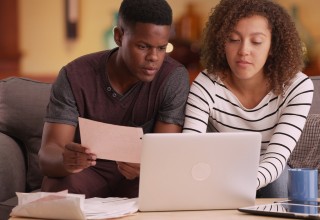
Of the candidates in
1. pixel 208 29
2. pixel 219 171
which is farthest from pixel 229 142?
pixel 208 29

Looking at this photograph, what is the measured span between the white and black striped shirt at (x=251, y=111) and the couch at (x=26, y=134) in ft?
1.03

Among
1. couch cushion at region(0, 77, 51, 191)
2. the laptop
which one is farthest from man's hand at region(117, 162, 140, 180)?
couch cushion at region(0, 77, 51, 191)

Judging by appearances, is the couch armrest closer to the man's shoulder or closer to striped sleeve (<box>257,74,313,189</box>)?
the man's shoulder

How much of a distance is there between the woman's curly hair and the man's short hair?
242 millimetres

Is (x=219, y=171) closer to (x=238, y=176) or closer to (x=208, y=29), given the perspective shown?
(x=238, y=176)

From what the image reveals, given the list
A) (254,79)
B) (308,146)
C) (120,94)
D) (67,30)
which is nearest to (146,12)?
(120,94)

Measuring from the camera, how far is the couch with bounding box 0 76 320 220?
8.42 feet

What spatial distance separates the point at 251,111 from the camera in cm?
236

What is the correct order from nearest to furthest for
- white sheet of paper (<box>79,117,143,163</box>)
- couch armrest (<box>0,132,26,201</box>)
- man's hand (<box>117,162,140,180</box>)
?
1. white sheet of paper (<box>79,117,143,163</box>)
2. man's hand (<box>117,162,140,180</box>)
3. couch armrest (<box>0,132,26,201</box>)

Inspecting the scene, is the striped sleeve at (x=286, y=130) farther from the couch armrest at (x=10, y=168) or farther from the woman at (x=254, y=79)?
the couch armrest at (x=10, y=168)

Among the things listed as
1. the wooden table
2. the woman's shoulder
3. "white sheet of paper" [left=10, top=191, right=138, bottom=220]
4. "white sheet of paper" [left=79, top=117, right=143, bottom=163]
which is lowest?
the wooden table

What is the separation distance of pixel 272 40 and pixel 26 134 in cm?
105

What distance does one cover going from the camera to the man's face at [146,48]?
215 centimetres

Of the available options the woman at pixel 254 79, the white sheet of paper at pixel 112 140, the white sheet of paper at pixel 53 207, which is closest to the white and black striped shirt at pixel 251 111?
the woman at pixel 254 79
